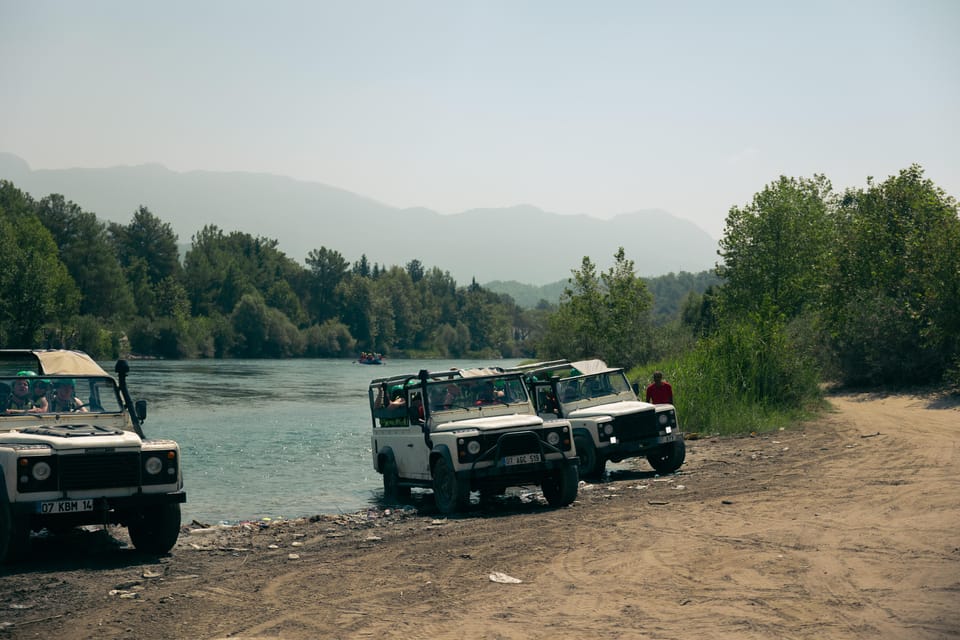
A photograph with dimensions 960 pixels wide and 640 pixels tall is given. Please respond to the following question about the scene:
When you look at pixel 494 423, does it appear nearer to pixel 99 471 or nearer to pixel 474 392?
pixel 474 392

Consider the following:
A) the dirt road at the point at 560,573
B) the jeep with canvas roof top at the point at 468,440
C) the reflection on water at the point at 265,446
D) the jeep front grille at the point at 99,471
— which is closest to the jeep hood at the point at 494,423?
the jeep with canvas roof top at the point at 468,440

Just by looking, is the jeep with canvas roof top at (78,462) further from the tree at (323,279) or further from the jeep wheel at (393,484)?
the tree at (323,279)

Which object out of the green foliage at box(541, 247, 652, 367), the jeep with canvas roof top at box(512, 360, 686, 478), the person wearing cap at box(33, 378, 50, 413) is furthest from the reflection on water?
the green foliage at box(541, 247, 652, 367)

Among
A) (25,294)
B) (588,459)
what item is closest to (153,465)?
(588,459)

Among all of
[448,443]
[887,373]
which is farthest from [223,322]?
[448,443]

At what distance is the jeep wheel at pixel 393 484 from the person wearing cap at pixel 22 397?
6685 millimetres

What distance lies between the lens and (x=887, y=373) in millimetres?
31594

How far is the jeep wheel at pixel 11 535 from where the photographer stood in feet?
33.2

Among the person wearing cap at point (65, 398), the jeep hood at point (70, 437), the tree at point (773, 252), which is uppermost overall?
the tree at point (773, 252)

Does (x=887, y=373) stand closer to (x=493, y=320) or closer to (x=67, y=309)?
(x=67, y=309)

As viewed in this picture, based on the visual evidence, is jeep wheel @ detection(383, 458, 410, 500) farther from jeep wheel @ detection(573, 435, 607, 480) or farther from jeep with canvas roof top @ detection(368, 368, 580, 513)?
jeep wheel @ detection(573, 435, 607, 480)

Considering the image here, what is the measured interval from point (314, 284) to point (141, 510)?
164 m

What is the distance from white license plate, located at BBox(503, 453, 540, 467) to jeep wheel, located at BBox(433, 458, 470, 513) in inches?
28.4

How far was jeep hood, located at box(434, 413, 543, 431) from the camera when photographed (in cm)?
1440
